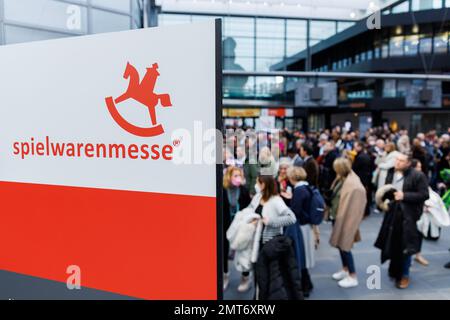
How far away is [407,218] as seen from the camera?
16.6 feet

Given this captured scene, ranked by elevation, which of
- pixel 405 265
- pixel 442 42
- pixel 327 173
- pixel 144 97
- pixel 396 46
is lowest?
pixel 405 265

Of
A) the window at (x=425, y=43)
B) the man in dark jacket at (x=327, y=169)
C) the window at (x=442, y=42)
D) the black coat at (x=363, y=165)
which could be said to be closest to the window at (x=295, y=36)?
the window at (x=425, y=43)

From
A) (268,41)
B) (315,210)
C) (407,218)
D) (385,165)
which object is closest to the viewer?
(315,210)

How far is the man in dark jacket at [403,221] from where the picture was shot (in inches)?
197

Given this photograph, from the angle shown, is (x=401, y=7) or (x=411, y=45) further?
(x=411, y=45)

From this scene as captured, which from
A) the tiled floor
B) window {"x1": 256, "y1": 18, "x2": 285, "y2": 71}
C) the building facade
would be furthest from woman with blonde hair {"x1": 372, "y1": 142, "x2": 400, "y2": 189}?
window {"x1": 256, "y1": 18, "x2": 285, "y2": 71}

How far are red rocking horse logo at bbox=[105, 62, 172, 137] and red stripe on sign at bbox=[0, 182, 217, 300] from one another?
307 millimetres

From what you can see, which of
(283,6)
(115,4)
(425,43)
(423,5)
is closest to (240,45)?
(283,6)

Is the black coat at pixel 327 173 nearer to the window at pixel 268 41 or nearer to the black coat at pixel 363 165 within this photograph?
the black coat at pixel 363 165

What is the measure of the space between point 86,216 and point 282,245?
242cm

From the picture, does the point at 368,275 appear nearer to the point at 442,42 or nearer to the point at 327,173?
the point at 327,173

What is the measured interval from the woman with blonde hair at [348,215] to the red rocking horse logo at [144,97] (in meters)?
3.93

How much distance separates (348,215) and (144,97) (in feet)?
13.4

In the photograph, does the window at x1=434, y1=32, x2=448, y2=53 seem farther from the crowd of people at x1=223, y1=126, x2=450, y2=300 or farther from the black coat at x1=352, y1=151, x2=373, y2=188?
the crowd of people at x1=223, y1=126, x2=450, y2=300
